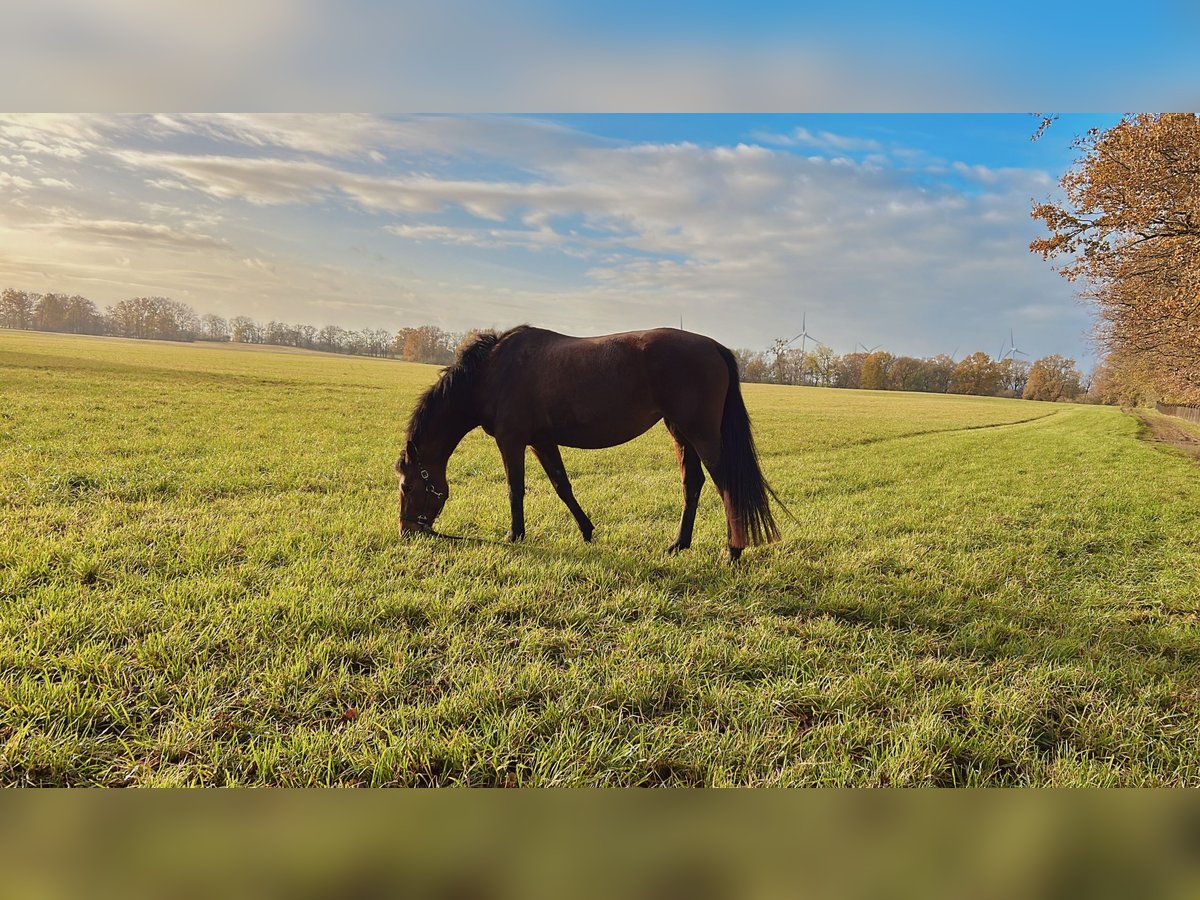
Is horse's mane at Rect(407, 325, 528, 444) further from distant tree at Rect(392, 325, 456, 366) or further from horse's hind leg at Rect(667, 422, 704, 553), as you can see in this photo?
horse's hind leg at Rect(667, 422, 704, 553)

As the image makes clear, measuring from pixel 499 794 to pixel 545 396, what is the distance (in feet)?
11.4

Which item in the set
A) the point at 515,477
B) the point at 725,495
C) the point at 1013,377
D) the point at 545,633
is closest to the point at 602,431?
the point at 515,477

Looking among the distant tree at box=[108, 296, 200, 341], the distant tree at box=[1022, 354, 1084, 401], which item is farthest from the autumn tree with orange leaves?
the distant tree at box=[108, 296, 200, 341]

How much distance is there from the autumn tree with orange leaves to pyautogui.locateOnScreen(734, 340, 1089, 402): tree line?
154cm

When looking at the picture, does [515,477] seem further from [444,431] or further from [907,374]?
[907,374]

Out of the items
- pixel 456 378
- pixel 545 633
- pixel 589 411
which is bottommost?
pixel 545 633

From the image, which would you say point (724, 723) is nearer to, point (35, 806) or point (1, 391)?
point (35, 806)

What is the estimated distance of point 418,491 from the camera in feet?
13.9

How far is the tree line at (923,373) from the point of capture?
5000 mm

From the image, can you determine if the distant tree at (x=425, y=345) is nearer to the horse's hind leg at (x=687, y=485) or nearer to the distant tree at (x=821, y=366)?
the horse's hind leg at (x=687, y=485)

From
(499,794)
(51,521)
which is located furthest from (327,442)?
(499,794)

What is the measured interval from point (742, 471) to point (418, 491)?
2696 mm

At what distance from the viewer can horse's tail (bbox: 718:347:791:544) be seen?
395cm

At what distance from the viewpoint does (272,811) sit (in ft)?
2.99
